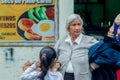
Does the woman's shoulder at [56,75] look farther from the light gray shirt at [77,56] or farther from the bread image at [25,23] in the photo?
the bread image at [25,23]

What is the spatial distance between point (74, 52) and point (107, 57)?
429 mm

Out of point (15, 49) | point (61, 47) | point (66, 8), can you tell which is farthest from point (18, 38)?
point (61, 47)

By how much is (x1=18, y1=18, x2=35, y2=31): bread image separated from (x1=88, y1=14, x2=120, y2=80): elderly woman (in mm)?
2561

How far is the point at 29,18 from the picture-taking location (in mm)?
7605

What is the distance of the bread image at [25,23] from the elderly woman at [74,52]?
2222mm

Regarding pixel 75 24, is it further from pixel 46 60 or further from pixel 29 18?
pixel 29 18

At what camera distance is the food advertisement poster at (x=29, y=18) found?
24.9 feet

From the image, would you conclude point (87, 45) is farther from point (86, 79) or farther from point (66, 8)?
point (66, 8)

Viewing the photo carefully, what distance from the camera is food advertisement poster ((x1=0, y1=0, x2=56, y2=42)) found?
24.9 feet

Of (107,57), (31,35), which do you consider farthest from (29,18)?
(107,57)

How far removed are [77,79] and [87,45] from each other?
375 mm

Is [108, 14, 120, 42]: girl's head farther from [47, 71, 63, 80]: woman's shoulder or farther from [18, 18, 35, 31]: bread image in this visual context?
[18, 18, 35, 31]: bread image

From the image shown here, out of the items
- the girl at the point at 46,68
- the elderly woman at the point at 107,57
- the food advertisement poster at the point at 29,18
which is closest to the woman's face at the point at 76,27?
the elderly woman at the point at 107,57

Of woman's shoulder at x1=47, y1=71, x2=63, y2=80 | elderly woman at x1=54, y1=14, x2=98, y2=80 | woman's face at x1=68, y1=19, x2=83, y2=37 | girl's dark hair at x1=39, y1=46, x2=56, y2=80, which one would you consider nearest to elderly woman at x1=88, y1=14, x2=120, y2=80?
elderly woman at x1=54, y1=14, x2=98, y2=80
